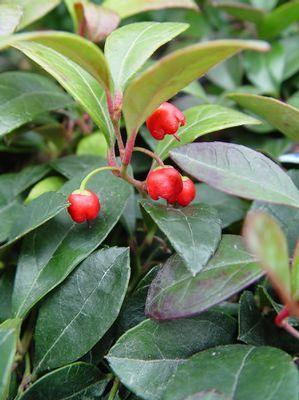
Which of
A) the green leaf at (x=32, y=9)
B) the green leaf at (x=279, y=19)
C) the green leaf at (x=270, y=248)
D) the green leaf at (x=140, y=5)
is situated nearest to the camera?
the green leaf at (x=270, y=248)

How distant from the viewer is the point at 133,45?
1024 millimetres

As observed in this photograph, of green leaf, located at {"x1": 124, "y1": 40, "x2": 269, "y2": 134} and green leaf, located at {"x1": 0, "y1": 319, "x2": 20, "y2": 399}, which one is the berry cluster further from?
green leaf, located at {"x1": 0, "y1": 319, "x2": 20, "y2": 399}

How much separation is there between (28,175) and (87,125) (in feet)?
0.83

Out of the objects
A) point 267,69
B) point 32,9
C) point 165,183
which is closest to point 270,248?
point 165,183

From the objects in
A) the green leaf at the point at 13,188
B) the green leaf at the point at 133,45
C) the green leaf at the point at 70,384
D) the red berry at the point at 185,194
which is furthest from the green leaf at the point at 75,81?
the green leaf at the point at 70,384

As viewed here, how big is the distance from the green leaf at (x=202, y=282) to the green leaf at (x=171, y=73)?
25 cm

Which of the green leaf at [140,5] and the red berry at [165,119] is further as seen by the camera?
the green leaf at [140,5]

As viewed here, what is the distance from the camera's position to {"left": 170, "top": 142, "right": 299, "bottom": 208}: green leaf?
0.84 m

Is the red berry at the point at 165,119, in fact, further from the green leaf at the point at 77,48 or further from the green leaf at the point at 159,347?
the green leaf at the point at 159,347

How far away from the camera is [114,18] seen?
51.3 inches

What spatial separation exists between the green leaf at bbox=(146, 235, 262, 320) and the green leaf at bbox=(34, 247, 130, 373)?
0.24 ft

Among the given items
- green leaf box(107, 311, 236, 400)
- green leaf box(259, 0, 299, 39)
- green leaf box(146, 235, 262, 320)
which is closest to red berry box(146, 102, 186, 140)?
green leaf box(146, 235, 262, 320)

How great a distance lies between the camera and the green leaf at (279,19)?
5.12 ft

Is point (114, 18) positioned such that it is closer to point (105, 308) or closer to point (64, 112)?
point (64, 112)
